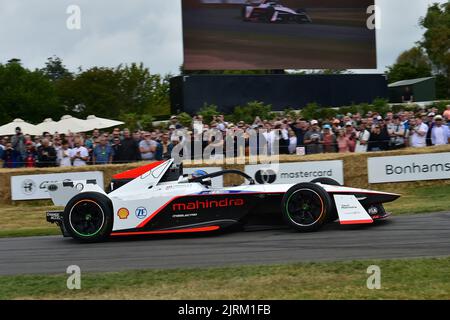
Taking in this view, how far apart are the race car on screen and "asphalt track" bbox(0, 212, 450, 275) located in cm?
2052

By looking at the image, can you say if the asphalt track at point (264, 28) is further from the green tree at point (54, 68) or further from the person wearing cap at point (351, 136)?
the green tree at point (54, 68)

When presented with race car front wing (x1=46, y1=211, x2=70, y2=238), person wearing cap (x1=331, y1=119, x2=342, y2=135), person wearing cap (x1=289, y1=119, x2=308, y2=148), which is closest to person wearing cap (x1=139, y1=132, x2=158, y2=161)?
person wearing cap (x1=289, y1=119, x2=308, y2=148)

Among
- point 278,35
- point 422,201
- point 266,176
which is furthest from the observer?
point 278,35

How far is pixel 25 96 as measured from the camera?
55.1 metres

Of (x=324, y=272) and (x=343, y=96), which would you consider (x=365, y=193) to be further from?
(x=343, y=96)

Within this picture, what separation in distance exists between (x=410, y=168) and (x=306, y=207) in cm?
627

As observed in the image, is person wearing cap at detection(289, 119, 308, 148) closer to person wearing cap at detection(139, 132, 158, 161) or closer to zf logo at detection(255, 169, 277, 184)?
person wearing cap at detection(139, 132, 158, 161)

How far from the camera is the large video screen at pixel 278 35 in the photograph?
96.0ft

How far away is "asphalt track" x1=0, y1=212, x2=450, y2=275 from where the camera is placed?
26.9 ft

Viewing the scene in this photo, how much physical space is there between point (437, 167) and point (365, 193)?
19.8ft

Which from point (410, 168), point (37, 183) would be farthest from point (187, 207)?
point (410, 168)

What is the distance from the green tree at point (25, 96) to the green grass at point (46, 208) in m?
39.3

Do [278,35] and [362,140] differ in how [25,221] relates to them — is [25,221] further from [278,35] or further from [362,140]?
[278,35]
